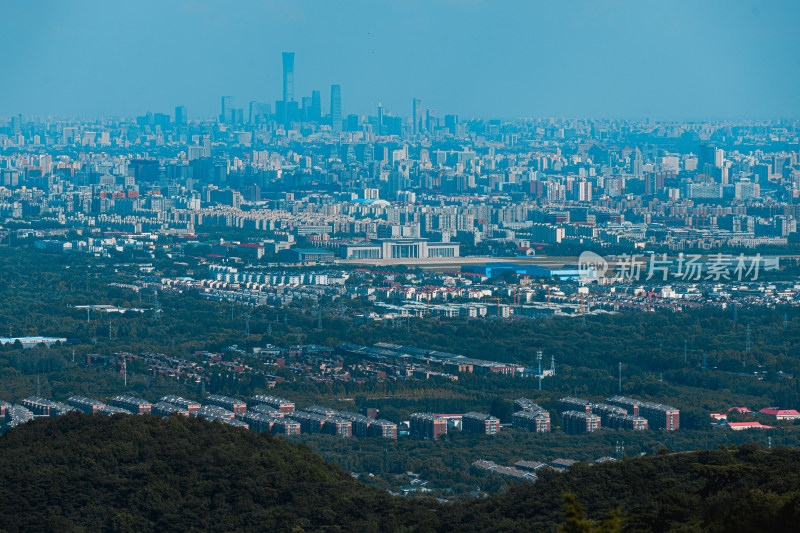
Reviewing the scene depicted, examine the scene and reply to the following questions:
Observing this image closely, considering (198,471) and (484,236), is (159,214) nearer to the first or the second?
(484,236)

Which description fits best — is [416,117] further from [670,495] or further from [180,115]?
[670,495]

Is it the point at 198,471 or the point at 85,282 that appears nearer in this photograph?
the point at 198,471

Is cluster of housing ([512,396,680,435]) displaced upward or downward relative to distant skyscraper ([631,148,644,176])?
downward

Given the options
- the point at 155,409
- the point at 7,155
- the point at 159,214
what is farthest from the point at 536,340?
the point at 7,155

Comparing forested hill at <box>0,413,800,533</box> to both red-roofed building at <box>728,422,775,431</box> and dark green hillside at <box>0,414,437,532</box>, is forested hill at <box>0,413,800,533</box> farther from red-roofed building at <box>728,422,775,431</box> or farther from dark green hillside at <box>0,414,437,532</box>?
red-roofed building at <box>728,422,775,431</box>

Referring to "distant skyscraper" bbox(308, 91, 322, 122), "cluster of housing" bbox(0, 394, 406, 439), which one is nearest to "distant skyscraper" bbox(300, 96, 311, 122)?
"distant skyscraper" bbox(308, 91, 322, 122)

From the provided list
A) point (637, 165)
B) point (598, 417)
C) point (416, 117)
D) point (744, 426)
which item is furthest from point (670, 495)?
point (416, 117)
